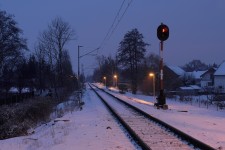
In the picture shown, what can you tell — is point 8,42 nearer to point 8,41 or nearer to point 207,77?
point 8,41

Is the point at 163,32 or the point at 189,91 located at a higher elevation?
the point at 163,32

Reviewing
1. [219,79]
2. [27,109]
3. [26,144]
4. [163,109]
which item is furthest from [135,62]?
[26,144]

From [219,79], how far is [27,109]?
209 ft

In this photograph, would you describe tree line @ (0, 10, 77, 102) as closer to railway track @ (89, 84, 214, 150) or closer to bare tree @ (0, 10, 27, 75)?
bare tree @ (0, 10, 27, 75)

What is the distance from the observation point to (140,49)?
81.0 meters

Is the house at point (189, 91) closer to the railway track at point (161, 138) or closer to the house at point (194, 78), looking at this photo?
the house at point (194, 78)

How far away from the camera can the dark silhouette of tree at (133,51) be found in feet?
264

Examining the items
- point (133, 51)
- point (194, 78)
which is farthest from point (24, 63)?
point (194, 78)

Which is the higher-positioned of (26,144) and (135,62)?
(135,62)

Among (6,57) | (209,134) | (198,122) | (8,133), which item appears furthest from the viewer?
(6,57)

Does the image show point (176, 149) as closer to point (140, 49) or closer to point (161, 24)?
point (161, 24)

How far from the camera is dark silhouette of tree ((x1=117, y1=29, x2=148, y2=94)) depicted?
3167 inches

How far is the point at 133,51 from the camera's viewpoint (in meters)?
80.4

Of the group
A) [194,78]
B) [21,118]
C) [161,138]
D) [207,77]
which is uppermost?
[194,78]
